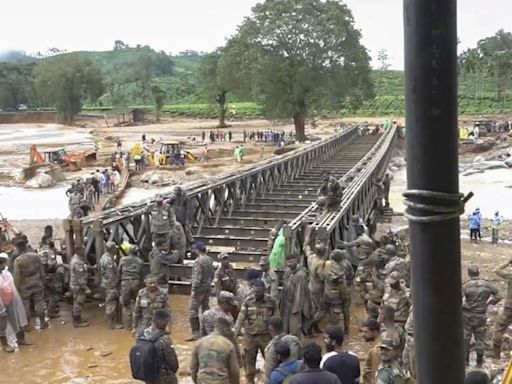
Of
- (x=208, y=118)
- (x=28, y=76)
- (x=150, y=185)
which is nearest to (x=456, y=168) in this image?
(x=150, y=185)

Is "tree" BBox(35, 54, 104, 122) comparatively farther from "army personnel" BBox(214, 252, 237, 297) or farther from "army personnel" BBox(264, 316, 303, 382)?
"army personnel" BBox(264, 316, 303, 382)

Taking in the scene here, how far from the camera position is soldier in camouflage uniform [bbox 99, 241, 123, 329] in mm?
9531

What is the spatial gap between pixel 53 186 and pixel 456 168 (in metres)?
29.8

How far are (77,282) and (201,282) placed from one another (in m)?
2.03

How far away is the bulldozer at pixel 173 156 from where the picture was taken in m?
36.1

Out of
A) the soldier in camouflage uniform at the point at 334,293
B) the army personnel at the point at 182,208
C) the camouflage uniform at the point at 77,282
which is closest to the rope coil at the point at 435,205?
the soldier in camouflage uniform at the point at 334,293

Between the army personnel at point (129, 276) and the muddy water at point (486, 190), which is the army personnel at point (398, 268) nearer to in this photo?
the army personnel at point (129, 276)

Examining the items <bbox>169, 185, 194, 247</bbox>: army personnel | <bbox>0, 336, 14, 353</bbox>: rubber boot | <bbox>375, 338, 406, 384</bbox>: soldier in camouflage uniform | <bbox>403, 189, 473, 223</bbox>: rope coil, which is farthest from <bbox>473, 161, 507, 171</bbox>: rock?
<bbox>403, 189, 473, 223</bbox>: rope coil

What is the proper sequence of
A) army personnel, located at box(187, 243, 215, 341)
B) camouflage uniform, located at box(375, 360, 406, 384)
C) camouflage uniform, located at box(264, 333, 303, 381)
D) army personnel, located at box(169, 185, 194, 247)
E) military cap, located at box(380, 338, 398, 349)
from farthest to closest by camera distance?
1. army personnel, located at box(169, 185, 194, 247)
2. army personnel, located at box(187, 243, 215, 341)
3. camouflage uniform, located at box(264, 333, 303, 381)
4. military cap, located at box(380, 338, 398, 349)
5. camouflage uniform, located at box(375, 360, 406, 384)

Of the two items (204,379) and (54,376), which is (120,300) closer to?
(54,376)

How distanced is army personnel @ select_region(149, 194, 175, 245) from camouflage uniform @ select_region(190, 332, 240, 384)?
5.82 m

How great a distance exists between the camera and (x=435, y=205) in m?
1.71

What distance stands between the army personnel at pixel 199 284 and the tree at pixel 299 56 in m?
32.1

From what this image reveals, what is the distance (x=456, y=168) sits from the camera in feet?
5.72
